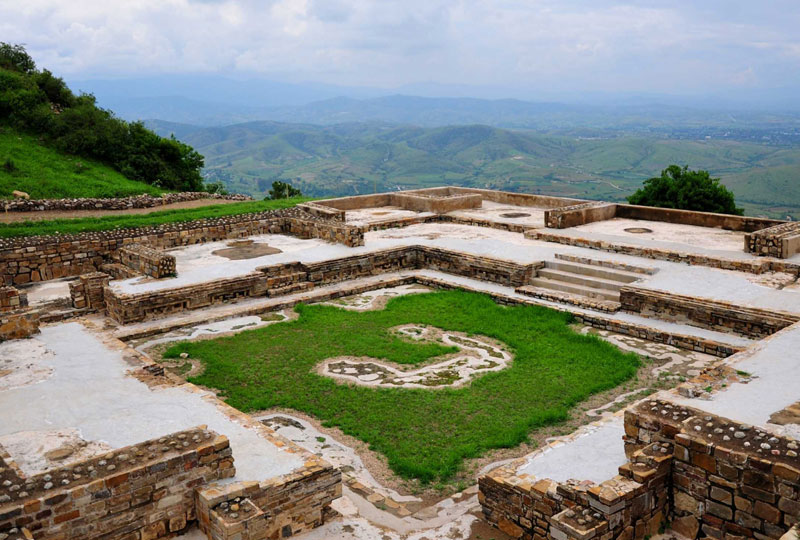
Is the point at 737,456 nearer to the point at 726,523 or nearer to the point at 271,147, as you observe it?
the point at 726,523

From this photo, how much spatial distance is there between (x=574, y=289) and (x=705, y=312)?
2564 mm

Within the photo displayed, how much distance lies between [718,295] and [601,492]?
6.55 meters

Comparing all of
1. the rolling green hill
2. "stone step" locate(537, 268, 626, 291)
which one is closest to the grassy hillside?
"stone step" locate(537, 268, 626, 291)

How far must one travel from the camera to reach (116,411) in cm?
655

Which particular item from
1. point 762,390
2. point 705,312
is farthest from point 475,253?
point 762,390

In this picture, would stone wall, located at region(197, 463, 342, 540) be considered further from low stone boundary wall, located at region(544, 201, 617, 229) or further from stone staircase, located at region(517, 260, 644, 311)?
low stone boundary wall, located at region(544, 201, 617, 229)

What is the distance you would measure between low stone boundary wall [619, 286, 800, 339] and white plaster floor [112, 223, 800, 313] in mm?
335

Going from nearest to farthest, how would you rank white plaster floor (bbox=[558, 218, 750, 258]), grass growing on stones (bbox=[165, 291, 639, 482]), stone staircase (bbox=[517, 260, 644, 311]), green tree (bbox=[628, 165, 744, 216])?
grass growing on stones (bbox=[165, 291, 639, 482]) < stone staircase (bbox=[517, 260, 644, 311]) < white plaster floor (bbox=[558, 218, 750, 258]) < green tree (bbox=[628, 165, 744, 216])

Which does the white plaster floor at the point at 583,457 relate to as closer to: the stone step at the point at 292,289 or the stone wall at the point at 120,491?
the stone wall at the point at 120,491

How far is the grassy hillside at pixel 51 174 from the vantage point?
2039cm

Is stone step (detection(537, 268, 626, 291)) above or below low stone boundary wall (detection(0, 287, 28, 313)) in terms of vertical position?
below

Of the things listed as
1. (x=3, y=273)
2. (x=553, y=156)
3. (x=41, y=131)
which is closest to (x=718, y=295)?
(x=3, y=273)

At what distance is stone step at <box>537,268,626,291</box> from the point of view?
38.9ft

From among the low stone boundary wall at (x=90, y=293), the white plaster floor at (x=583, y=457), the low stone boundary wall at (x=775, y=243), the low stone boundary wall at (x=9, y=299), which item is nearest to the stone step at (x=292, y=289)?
the low stone boundary wall at (x=90, y=293)
